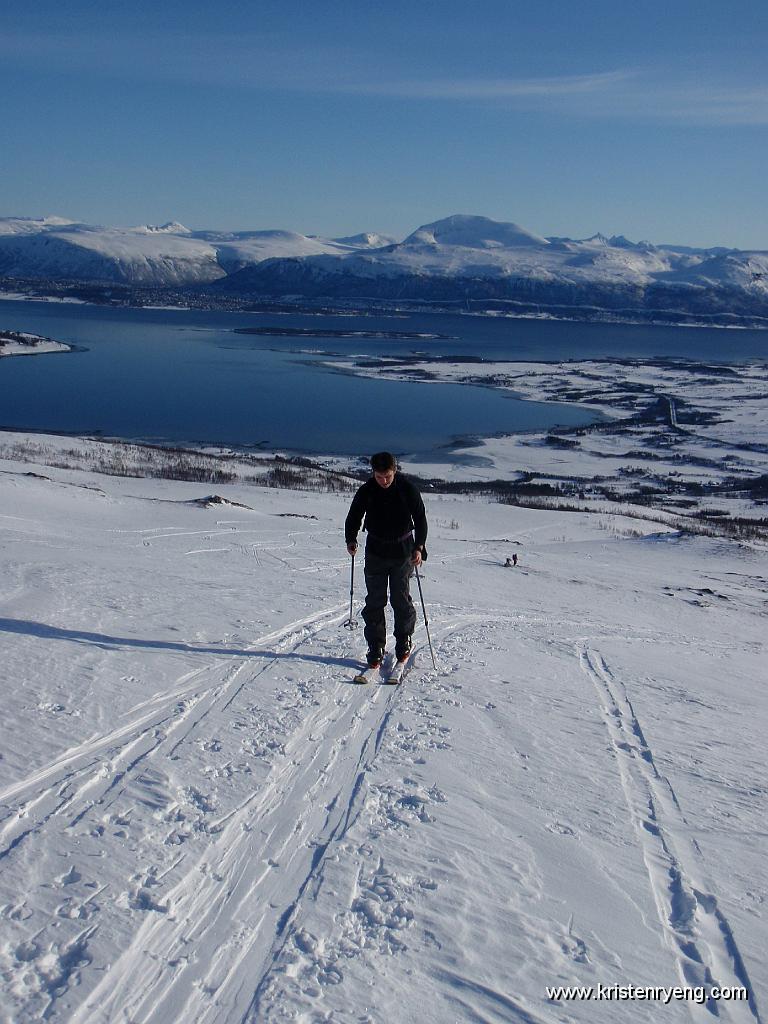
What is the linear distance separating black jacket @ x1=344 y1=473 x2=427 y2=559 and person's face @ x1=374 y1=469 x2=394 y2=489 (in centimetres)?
5

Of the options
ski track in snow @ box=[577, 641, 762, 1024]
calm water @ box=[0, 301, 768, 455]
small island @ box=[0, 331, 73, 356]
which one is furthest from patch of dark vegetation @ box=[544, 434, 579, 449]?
small island @ box=[0, 331, 73, 356]

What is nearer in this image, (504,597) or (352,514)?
(352,514)

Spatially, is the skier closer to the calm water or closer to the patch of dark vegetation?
the calm water

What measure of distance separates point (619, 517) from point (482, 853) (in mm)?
28272

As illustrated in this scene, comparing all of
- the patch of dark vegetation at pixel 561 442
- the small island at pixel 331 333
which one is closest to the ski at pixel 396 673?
the patch of dark vegetation at pixel 561 442

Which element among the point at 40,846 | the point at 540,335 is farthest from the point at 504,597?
the point at 540,335

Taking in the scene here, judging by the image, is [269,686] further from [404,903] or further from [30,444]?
[30,444]

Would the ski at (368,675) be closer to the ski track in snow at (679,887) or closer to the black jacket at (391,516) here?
the black jacket at (391,516)

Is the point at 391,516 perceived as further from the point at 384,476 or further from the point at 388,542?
the point at 384,476

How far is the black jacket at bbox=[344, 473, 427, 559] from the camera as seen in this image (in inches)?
274

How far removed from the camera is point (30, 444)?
133 feet

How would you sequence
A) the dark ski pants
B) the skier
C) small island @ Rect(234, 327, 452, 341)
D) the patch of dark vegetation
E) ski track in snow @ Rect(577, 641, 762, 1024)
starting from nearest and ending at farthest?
ski track in snow @ Rect(577, 641, 762, 1024) < the skier < the dark ski pants < the patch of dark vegetation < small island @ Rect(234, 327, 452, 341)

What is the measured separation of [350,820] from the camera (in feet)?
14.0

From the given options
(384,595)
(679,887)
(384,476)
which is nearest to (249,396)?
(384,595)
